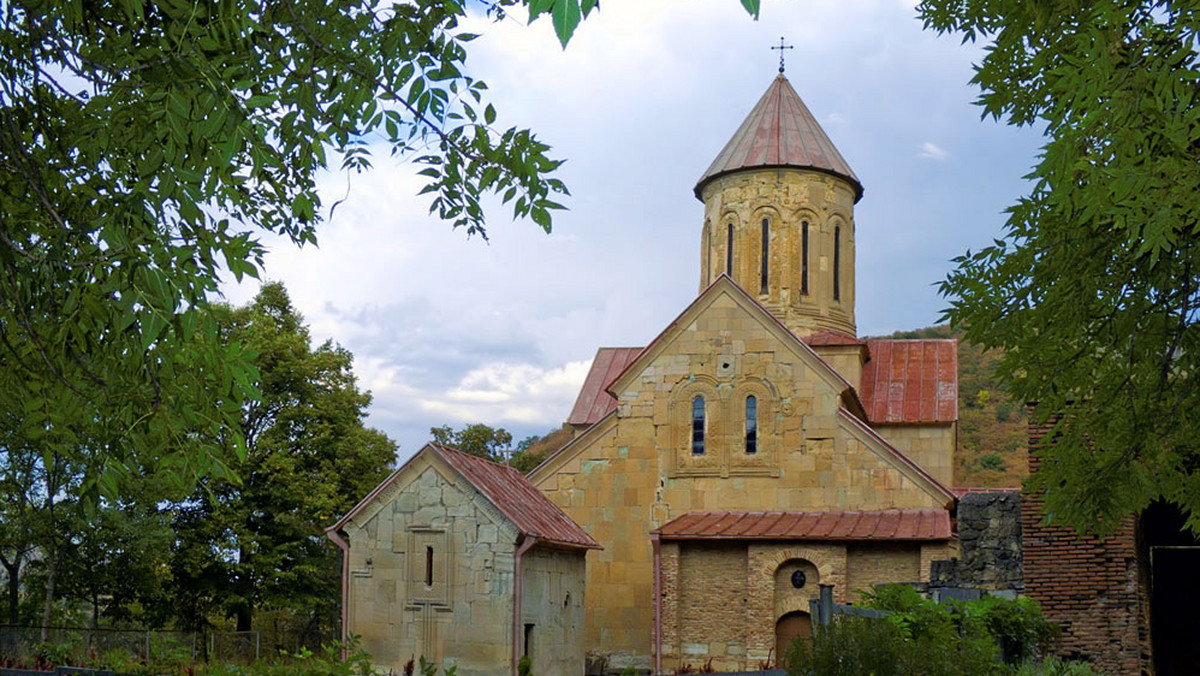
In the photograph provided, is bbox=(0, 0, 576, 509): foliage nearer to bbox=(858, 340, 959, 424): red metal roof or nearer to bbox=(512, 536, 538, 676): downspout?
bbox=(512, 536, 538, 676): downspout

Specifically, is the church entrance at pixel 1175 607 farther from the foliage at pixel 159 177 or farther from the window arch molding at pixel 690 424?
the foliage at pixel 159 177

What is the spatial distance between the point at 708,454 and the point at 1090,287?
576 inches

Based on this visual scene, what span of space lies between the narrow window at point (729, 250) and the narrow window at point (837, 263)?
8.51 ft

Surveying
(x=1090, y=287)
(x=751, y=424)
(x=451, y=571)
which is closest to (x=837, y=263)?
(x=751, y=424)

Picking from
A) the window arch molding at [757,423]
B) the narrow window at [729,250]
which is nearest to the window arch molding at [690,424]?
the window arch molding at [757,423]

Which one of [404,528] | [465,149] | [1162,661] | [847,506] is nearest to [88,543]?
[404,528]

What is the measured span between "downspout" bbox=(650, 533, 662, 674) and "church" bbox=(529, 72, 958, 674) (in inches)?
1.0

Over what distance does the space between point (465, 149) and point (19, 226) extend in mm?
2511

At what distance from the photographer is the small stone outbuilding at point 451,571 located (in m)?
19.9

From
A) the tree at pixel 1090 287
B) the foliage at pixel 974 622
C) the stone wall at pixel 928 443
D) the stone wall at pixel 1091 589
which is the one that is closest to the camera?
the tree at pixel 1090 287

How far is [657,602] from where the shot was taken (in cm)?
2208

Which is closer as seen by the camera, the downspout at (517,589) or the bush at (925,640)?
the bush at (925,640)

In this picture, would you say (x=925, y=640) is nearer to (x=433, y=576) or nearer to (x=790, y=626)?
(x=433, y=576)

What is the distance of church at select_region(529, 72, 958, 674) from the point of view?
71.3 ft
